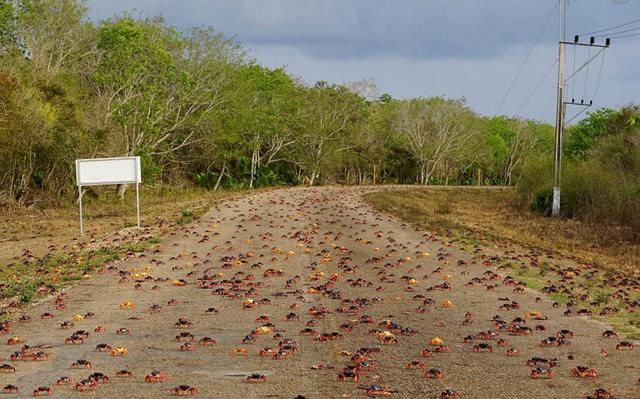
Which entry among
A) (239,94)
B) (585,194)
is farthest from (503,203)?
(239,94)

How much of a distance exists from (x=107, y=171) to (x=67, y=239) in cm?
232

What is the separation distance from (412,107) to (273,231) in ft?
222

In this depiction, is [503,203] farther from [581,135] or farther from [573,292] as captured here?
[573,292]

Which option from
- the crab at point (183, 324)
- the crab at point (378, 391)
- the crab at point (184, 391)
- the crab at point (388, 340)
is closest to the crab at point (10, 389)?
the crab at point (184, 391)

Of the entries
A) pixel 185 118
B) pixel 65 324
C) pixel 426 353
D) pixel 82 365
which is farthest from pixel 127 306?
Answer: pixel 185 118

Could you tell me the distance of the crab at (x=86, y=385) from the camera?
316 inches

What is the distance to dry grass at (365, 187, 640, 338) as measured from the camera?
15656 millimetres

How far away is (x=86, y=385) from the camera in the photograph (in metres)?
8.05

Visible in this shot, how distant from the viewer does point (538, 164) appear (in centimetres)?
Result: 5078

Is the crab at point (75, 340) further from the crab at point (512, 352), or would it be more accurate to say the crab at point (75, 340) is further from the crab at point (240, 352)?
the crab at point (512, 352)

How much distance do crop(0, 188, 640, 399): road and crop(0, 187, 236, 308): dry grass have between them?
89 cm

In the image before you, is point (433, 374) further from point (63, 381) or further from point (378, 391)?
point (63, 381)

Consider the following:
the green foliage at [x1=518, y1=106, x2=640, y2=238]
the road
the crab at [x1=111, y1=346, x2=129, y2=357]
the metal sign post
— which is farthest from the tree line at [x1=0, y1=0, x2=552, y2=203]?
the crab at [x1=111, y1=346, x2=129, y2=357]

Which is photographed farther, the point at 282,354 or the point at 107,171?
the point at 107,171
